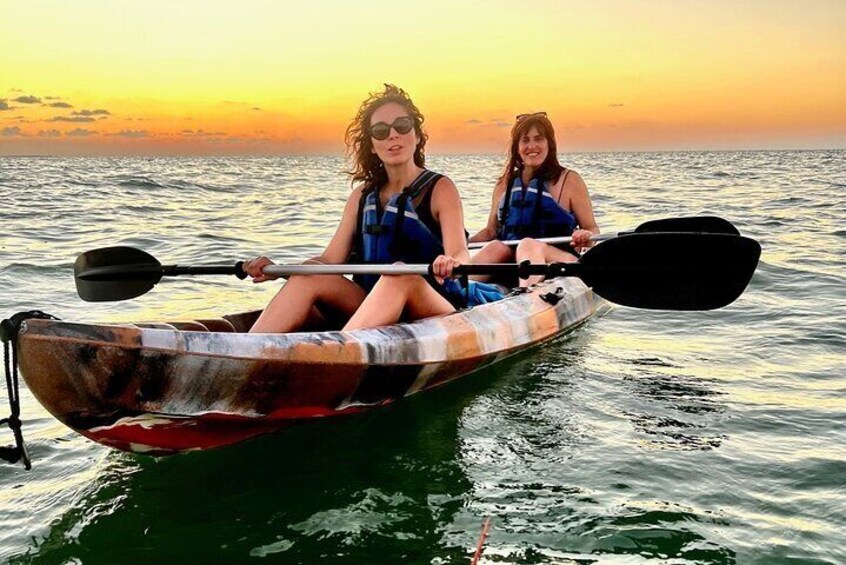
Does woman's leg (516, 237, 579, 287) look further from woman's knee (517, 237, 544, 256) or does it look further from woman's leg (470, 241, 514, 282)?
woman's leg (470, 241, 514, 282)

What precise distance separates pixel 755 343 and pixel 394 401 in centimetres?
311

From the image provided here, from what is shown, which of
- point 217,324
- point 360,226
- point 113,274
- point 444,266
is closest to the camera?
point 444,266

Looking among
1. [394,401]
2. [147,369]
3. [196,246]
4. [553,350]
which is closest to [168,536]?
[147,369]

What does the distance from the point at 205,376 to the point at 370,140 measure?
1.93 metres

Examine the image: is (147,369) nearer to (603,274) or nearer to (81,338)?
(81,338)

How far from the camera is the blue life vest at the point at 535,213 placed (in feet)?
21.9

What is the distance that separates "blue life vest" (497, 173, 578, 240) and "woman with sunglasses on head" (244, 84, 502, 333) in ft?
7.04

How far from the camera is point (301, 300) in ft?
13.8

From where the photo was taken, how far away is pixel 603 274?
406 centimetres

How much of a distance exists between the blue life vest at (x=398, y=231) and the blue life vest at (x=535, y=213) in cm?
225

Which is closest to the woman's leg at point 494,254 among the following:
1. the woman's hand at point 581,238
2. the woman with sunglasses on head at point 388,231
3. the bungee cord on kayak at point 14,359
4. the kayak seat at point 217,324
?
the woman's hand at point 581,238

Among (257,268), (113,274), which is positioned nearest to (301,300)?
(257,268)

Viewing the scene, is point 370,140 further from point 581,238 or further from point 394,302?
point 581,238

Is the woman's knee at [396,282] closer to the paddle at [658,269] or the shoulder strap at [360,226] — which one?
the paddle at [658,269]
